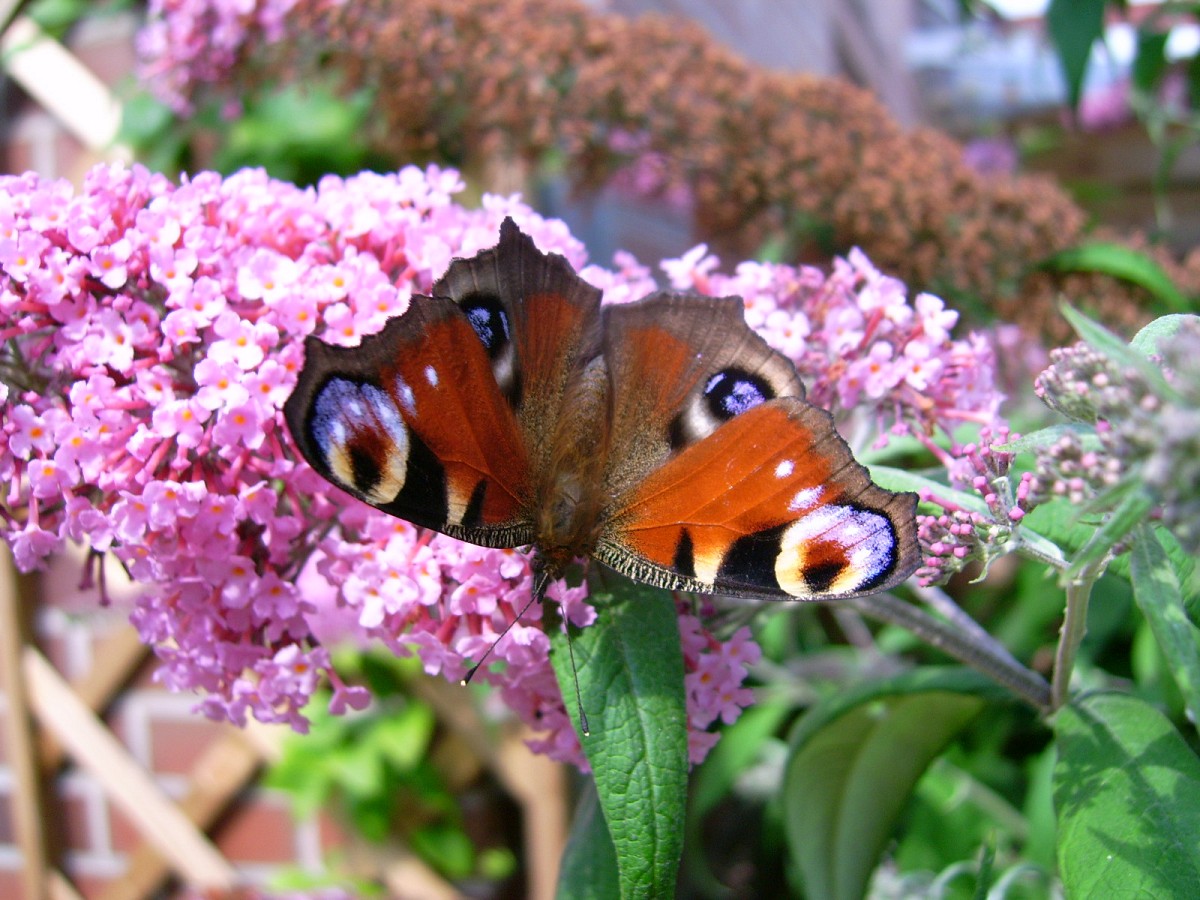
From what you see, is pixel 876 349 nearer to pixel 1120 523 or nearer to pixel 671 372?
pixel 671 372

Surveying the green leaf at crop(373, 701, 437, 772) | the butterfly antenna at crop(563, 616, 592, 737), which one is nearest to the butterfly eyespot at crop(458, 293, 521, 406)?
the butterfly antenna at crop(563, 616, 592, 737)

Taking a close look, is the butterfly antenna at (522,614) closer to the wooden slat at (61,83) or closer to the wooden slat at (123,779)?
the wooden slat at (123,779)

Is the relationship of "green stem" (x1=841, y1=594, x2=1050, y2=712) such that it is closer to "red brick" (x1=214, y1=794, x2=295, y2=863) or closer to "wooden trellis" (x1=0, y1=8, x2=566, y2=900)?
"wooden trellis" (x1=0, y1=8, x2=566, y2=900)

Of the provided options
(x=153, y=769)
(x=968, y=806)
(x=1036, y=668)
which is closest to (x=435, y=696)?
(x=153, y=769)

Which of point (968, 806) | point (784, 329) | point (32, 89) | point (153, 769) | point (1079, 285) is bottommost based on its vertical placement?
point (968, 806)

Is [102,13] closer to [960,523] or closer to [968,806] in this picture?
[960,523]

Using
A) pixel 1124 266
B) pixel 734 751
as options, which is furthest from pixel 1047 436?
pixel 734 751
